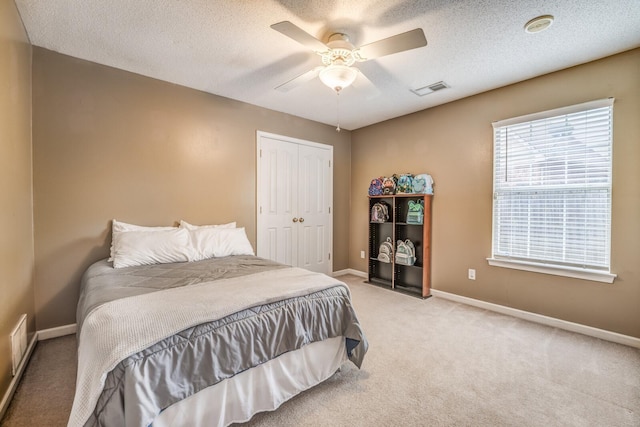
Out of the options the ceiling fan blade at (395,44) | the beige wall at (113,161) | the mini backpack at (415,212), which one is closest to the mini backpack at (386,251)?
the mini backpack at (415,212)

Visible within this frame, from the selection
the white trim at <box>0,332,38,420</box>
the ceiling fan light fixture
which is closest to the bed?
the white trim at <box>0,332,38,420</box>

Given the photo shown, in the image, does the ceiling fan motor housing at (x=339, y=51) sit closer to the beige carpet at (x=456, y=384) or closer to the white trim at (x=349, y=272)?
the beige carpet at (x=456, y=384)

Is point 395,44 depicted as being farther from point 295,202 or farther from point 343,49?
point 295,202

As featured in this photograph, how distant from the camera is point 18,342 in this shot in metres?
1.93

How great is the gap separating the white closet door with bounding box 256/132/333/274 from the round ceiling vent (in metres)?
2.88

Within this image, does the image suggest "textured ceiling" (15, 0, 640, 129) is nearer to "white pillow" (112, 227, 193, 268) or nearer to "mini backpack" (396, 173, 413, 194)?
"mini backpack" (396, 173, 413, 194)

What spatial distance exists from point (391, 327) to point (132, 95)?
3.57 meters

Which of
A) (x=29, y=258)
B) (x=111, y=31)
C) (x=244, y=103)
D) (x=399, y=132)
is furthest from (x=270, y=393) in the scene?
(x=399, y=132)

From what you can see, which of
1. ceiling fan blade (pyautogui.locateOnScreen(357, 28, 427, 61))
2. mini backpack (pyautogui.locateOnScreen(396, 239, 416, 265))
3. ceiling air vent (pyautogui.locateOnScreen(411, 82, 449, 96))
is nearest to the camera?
ceiling fan blade (pyautogui.locateOnScreen(357, 28, 427, 61))

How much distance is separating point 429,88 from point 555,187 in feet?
5.45

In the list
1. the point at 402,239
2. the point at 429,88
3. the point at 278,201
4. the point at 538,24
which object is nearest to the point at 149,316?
the point at 278,201

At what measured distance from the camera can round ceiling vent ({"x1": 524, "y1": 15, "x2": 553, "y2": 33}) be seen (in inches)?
78.7

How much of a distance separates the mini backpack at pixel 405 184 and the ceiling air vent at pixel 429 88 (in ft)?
3.61

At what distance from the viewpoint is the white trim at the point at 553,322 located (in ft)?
8.07
